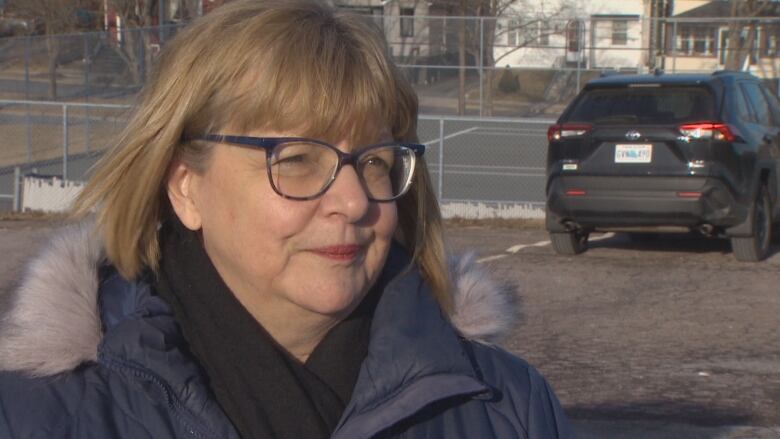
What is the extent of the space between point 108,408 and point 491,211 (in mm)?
13040

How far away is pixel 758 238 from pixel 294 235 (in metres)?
9.61

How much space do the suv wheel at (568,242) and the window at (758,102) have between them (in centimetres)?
201

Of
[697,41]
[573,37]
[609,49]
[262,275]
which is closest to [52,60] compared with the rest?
[573,37]

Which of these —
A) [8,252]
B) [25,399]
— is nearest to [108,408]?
[25,399]

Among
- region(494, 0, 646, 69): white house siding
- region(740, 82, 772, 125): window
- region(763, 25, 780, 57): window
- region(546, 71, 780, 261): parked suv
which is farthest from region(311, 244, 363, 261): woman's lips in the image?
region(763, 25, 780, 57): window

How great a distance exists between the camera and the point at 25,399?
1.98 meters

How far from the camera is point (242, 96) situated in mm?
2133

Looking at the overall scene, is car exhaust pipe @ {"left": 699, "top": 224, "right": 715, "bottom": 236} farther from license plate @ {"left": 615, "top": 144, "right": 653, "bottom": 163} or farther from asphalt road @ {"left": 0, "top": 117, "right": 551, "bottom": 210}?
asphalt road @ {"left": 0, "top": 117, "right": 551, "bottom": 210}

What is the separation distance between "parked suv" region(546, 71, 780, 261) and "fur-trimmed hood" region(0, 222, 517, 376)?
8.47 metres

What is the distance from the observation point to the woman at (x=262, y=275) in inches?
81.0

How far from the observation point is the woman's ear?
7.43 feet

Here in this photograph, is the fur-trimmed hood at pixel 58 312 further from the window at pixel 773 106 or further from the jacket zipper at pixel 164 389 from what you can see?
the window at pixel 773 106

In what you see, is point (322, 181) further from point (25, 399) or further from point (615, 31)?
point (615, 31)

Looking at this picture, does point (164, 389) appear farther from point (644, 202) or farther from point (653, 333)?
point (644, 202)
